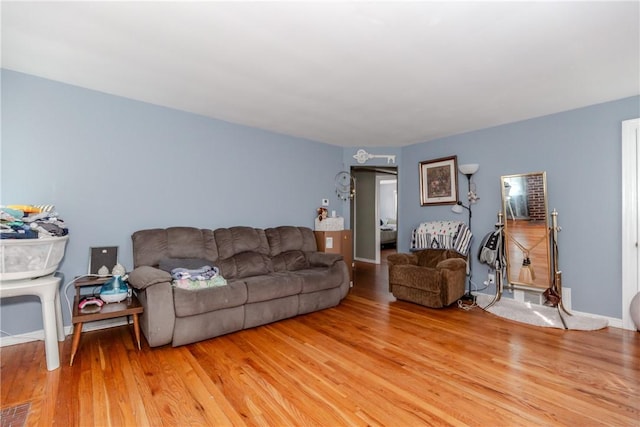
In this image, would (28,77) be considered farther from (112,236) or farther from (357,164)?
(357,164)

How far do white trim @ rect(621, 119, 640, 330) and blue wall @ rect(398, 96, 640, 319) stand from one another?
0.06 m

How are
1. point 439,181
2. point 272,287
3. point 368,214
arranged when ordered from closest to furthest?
1. point 272,287
2. point 439,181
3. point 368,214

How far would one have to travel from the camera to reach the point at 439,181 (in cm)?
478

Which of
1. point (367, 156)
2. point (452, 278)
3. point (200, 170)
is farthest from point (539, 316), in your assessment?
point (200, 170)

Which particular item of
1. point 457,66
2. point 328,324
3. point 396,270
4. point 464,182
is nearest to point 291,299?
point 328,324

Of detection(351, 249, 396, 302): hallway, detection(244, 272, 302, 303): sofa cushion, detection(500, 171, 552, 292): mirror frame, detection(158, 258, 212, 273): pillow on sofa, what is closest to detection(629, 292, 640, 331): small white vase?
detection(500, 171, 552, 292): mirror frame

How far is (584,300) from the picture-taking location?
Answer: 342 cm

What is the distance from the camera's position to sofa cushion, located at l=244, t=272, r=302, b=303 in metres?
3.05

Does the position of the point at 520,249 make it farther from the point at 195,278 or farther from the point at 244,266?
the point at 195,278

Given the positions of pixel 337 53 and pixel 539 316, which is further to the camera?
pixel 539 316

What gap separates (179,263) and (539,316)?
3.88 metres

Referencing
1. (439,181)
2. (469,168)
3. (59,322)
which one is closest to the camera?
(59,322)

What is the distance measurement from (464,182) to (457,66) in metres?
2.38

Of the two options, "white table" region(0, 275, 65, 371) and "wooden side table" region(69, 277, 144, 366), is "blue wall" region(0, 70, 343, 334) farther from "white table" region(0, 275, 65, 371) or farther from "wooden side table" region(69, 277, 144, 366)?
"white table" region(0, 275, 65, 371)
